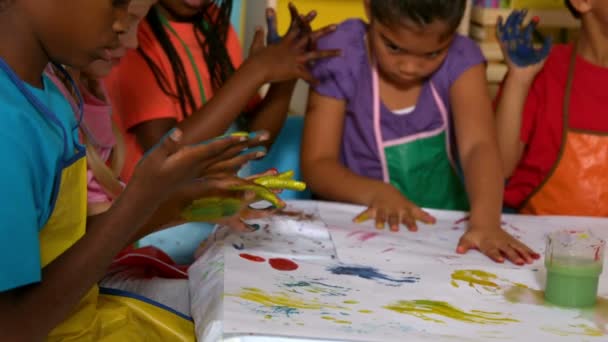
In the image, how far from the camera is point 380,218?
1375 mm

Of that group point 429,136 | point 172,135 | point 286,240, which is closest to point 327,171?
point 429,136

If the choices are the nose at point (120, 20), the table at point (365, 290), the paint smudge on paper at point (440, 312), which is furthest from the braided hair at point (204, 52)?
the paint smudge on paper at point (440, 312)

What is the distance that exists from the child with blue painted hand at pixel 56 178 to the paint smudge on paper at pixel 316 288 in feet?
0.55

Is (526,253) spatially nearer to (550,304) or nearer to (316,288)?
(550,304)

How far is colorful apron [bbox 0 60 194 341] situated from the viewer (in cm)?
93

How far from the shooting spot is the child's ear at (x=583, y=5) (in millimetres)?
1626

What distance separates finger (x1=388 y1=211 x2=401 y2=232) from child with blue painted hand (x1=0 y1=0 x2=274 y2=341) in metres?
0.41

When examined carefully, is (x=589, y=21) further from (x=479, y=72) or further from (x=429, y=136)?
(x=429, y=136)

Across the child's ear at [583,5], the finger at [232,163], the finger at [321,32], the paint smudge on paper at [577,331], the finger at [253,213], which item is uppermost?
the child's ear at [583,5]

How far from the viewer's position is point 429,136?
165 centimetres

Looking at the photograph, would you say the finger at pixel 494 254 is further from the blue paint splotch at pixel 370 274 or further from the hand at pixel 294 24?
the hand at pixel 294 24

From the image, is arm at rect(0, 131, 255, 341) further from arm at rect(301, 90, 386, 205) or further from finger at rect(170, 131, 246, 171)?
arm at rect(301, 90, 386, 205)

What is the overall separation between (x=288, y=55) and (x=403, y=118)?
0.28 meters

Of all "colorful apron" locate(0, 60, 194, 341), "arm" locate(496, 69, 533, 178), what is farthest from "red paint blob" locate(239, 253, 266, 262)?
"arm" locate(496, 69, 533, 178)
